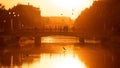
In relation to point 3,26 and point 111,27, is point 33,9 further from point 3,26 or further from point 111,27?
point 111,27

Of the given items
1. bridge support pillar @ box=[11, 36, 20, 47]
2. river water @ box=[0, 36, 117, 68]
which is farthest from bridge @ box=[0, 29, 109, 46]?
river water @ box=[0, 36, 117, 68]

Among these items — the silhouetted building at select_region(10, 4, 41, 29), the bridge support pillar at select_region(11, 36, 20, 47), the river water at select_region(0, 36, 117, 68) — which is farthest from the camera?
the silhouetted building at select_region(10, 4, 41, 29)

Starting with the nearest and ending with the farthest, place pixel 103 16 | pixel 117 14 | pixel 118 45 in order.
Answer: pixel 118 45 < pixel 117 14 < pixel 103 16

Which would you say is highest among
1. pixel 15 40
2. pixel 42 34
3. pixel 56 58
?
pixel 42 34

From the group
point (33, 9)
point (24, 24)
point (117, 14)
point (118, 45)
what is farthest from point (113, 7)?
point (33, 9)

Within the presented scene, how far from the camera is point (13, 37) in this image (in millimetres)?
94938

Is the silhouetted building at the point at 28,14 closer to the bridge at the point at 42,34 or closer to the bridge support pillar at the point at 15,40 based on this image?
the bridge support pillar at the point at 15,40

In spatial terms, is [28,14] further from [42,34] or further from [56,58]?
[56,58]

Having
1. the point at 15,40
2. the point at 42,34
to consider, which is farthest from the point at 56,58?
the point at 15,40

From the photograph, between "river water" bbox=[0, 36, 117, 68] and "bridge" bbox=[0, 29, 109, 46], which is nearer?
"river water" bbox=[0, 36, 117, 68]

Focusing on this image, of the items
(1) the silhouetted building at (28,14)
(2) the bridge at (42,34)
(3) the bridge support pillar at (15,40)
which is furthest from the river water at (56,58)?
(1) the silhouetted building at (28,14)

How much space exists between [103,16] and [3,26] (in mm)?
22294

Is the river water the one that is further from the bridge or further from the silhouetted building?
the silhouetted building

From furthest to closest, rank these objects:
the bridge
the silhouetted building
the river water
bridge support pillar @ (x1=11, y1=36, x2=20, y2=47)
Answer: the silhouetted building < bridge support pillar @ (x1=11, y1=36, x2=20, y2=47) < the bridge < the river water
